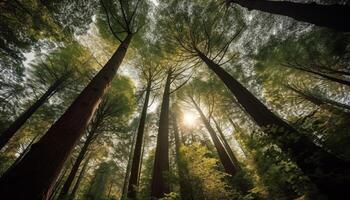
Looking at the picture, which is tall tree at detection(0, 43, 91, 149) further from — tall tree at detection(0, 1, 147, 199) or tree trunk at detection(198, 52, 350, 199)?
tree trunk at detection(198, 52, 350, 199)

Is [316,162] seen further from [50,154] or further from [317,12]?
[317,12]

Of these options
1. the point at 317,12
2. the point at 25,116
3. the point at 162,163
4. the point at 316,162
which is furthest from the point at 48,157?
the point at 25,116

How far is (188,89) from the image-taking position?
43.9 ft

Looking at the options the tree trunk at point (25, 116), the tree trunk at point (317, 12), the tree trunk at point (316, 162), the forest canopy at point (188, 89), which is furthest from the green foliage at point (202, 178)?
the tree trunk at point (25, 116)

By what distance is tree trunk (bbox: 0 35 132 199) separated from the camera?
132 centimetres

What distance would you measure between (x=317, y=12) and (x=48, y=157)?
581 cm

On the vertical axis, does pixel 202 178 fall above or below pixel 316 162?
above

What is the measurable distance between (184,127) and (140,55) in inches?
289

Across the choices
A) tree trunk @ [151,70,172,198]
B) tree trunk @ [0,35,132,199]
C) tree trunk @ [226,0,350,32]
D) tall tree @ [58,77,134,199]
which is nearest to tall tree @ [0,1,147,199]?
tree trunk @ [0,35,132,199]

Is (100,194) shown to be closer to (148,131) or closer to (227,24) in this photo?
(148,131)

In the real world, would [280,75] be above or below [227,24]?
below

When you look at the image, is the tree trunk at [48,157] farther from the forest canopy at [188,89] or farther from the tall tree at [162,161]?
the tall tree at [162,161]

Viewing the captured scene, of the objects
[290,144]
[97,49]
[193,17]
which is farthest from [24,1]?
[290,144]

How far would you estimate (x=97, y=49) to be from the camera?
1073 cm
